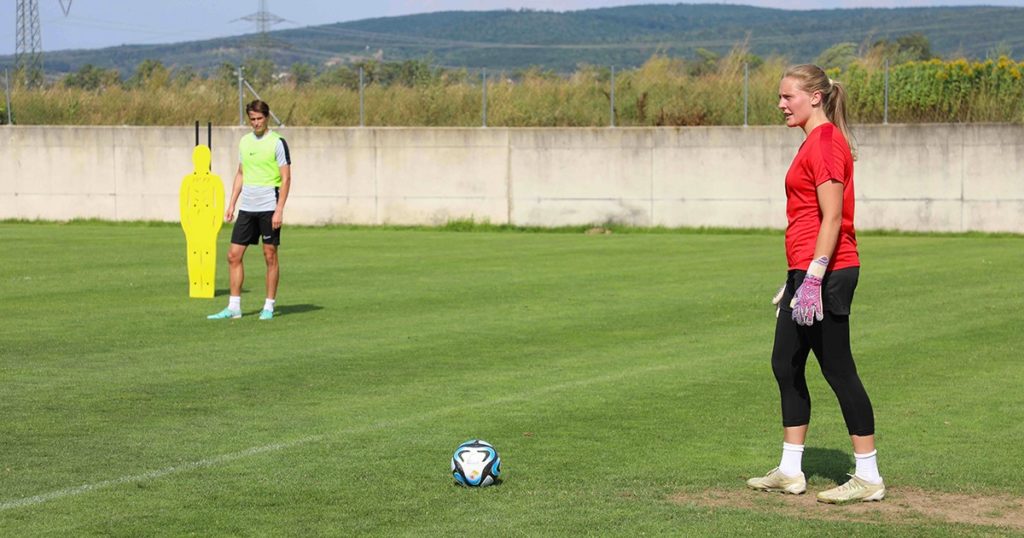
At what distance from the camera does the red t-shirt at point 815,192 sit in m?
7.01

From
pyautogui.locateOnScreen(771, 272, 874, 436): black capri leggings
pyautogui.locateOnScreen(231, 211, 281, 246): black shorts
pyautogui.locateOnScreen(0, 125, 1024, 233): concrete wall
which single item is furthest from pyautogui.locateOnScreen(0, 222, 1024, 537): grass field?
pyautogui.locateOnScreen(0, 125, 1024, 233): concrete wall

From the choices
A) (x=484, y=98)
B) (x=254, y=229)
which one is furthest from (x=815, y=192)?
(x=484, y=98)

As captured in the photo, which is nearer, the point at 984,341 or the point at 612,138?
the point at 984,341

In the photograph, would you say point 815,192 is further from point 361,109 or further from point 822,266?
point 361,109

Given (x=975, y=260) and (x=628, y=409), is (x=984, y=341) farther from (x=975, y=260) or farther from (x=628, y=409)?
(x=975, y=260)

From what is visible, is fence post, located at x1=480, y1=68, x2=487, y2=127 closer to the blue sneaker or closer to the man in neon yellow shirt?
the man in neon yellow shirt

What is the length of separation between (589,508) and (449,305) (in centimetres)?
900

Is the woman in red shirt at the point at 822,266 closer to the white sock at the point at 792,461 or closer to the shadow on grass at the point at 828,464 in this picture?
the white sock at the point at 792,461

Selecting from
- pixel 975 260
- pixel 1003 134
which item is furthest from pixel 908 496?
pixel 1003 134

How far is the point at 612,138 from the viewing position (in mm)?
31484

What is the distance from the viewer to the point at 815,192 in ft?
23.2

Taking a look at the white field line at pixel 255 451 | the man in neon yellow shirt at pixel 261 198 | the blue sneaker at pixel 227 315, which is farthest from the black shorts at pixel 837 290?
the blue sneaker at pixel 227 315

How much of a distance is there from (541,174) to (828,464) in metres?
24.0

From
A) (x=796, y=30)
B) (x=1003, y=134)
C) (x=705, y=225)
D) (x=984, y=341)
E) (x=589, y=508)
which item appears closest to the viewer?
(x=589, y=508)
